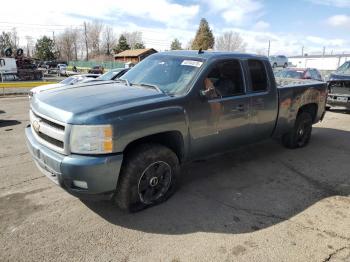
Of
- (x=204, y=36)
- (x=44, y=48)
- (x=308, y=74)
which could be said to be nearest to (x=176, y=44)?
(x=204, y=36)

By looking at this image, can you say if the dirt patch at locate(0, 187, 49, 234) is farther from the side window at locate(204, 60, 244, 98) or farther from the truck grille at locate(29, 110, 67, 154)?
the side window at locate(204, 60, 244, 98)

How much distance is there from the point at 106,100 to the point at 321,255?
2.75m

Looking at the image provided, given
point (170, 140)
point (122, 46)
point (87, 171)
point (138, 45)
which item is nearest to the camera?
point (87, 171)

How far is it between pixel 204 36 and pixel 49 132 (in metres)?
Answer: 66.6

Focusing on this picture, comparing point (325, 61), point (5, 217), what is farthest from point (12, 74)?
point (325, 61)

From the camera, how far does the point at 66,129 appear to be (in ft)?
10.7

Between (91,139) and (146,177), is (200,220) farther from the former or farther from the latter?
(91,139)

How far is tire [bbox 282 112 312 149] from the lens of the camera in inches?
254

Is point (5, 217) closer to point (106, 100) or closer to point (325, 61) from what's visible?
point (106, 100)

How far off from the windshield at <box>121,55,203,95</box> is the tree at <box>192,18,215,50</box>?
63.4 m

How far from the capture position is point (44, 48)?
75750 mm

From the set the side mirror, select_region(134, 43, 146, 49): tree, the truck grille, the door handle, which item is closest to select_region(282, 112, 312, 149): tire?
the door handle

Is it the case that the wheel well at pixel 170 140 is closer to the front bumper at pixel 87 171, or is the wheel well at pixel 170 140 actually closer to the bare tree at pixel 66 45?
the front bumper at pixel 87 171

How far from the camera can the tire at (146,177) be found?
3.58 metres
